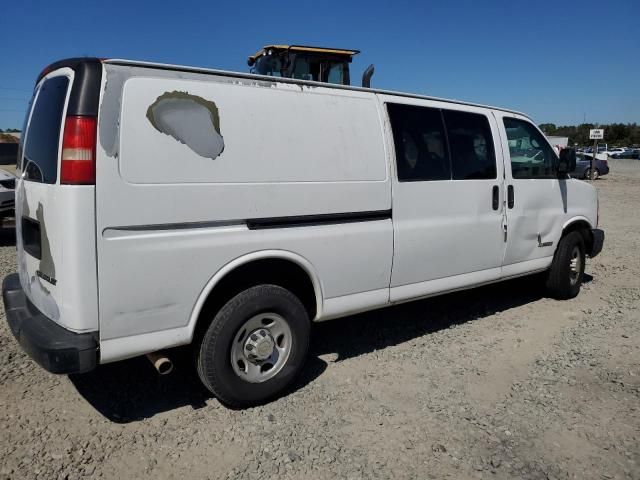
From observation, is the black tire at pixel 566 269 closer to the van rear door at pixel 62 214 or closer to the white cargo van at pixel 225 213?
the white cargo van at pixel 225 213

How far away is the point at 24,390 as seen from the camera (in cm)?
358

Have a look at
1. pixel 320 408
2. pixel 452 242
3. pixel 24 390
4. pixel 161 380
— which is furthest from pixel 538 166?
pixel 24 390

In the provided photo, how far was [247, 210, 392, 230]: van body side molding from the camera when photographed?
328cm

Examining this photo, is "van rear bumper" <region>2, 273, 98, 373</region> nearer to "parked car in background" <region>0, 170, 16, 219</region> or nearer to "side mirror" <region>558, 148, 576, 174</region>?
"side mirror" <region>558, 148, 576, 174</region>

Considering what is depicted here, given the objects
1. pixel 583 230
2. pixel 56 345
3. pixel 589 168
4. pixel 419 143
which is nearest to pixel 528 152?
pixel 583 230

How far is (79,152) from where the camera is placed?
8.70 feet

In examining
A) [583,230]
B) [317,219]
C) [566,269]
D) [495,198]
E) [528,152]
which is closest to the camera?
[317,219]

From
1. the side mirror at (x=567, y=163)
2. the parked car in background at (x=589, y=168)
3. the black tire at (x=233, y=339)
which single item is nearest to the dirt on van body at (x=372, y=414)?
the black tire at (x=233, y=339)

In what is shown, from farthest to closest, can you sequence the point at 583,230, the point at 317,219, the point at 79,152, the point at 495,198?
the point at 583,230, the point at 495,198, the point at 317,219, the point at 79,152

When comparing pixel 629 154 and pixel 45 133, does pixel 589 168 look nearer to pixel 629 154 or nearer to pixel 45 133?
pixel 45 133

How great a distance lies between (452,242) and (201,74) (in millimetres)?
2484

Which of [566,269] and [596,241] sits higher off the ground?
[596,241]

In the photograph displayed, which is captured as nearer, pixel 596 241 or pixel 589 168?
pixel 596 241

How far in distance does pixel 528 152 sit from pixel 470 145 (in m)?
0.98
